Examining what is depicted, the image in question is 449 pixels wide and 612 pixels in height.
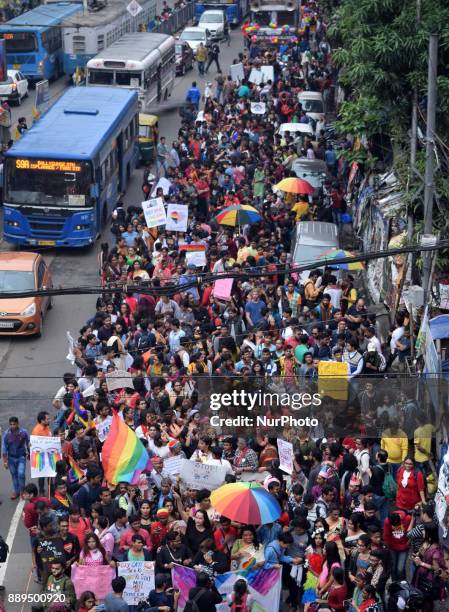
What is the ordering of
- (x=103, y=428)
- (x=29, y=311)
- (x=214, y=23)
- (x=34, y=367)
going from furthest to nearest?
(x=214, y=23) → (x=29, y=311) → (x=34, y=367) → (x=103, y=428)

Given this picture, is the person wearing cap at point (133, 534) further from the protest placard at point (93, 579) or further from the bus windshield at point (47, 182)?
the bus windshield at point (47, 182)

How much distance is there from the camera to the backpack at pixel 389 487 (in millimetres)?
14492

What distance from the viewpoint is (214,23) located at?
56969 millimetres

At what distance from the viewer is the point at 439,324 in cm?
1639

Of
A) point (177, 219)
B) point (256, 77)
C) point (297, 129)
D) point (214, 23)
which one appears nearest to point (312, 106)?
point (297, 129)

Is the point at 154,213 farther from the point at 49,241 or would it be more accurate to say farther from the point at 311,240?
the point at 49,241

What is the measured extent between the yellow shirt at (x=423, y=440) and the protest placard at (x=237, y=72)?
26.9 metres

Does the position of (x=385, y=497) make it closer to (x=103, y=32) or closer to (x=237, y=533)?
(x=237, y=533)

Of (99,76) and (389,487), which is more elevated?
(389,487)

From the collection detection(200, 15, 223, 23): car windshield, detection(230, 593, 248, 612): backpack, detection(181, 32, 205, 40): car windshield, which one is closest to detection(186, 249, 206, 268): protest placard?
detection(230, 593, 248, 612): backpack

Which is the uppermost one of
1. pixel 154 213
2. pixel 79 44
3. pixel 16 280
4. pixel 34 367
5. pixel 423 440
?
pixel 423 440

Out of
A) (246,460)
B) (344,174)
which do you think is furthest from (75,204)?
(246,460)

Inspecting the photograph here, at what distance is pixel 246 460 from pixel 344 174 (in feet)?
51.0

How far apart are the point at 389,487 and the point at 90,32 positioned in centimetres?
3343
